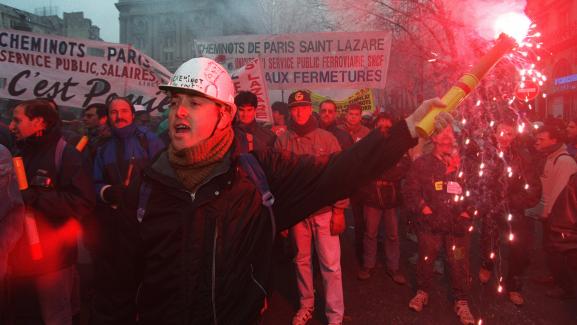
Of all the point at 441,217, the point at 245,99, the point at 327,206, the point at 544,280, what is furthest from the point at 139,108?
the point at 544,280

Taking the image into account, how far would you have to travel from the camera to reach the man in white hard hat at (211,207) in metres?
1.79

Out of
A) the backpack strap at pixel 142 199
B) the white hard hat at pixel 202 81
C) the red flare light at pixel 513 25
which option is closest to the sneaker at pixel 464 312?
the red flare light at pixel 513 25

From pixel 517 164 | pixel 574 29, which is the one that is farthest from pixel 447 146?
pixel 574 29

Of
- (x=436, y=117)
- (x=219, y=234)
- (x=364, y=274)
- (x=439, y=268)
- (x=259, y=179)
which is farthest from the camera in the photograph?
(x=439, y=268)

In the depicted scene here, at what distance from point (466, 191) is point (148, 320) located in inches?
147

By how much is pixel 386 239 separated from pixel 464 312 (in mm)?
1523

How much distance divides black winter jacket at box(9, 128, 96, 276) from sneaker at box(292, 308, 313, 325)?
2.28 m

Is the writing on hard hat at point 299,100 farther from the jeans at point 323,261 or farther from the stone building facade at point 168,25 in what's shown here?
the stone building facade at point 168,25

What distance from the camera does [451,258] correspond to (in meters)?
4.48

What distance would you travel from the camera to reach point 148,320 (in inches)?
75.6

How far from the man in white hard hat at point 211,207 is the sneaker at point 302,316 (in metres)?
2.44

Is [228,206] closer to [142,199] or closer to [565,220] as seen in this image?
[142,199]

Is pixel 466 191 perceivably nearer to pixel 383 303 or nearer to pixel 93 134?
pixel 383 303

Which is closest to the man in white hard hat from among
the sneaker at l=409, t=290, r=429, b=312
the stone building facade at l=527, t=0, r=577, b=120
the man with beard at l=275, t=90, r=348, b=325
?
the man with beard at l=275, t=90, r=348, b=325
